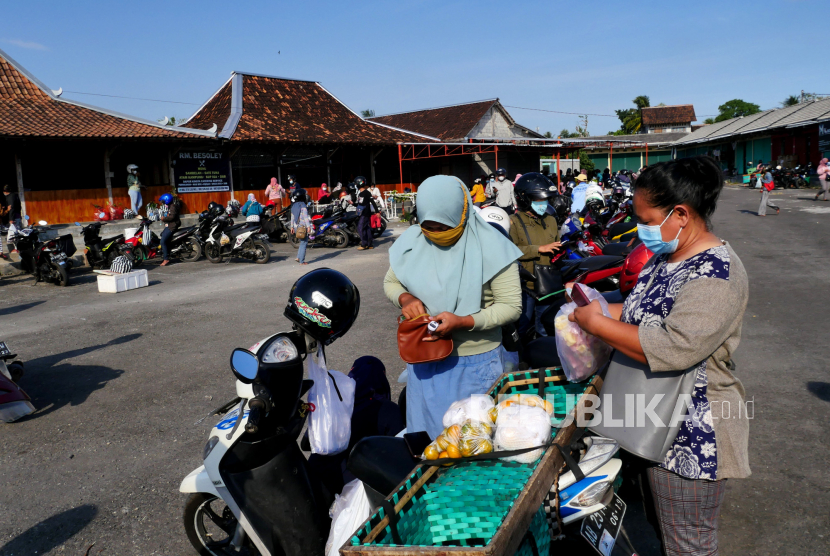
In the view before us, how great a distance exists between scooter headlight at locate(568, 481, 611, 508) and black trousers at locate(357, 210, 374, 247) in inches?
511

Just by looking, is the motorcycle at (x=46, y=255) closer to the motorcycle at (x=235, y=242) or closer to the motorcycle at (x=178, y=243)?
the motorcycle at (x=178, y=243)

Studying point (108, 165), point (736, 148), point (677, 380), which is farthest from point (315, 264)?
point (736, 148)

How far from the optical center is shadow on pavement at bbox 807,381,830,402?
440cm

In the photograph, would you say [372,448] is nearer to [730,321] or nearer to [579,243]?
[730,321]

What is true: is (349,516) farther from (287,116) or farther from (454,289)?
(287,116)

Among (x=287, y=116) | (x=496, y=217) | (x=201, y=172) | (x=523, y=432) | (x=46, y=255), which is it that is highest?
(x=287, y=116)

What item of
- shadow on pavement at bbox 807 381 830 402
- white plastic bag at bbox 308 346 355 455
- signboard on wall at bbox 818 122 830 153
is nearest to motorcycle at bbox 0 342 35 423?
white plastic bag at bbox 308 346 355 455

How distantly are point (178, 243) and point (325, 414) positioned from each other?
1199 cm

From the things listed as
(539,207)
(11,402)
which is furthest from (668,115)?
(11,402)

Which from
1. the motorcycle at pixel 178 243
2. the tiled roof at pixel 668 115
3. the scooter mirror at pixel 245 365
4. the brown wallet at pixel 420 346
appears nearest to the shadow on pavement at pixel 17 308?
the motorcycle at pixel 178 243

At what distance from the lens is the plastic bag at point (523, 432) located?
171 cm

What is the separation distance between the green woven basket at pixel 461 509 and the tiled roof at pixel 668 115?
248 ft

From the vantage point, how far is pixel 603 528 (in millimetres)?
1854

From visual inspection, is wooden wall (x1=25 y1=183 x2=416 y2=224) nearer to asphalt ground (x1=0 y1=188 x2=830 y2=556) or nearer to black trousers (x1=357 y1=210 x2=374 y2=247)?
asphalt ground (x1=0 y1=188 x2=830 y2=556)
